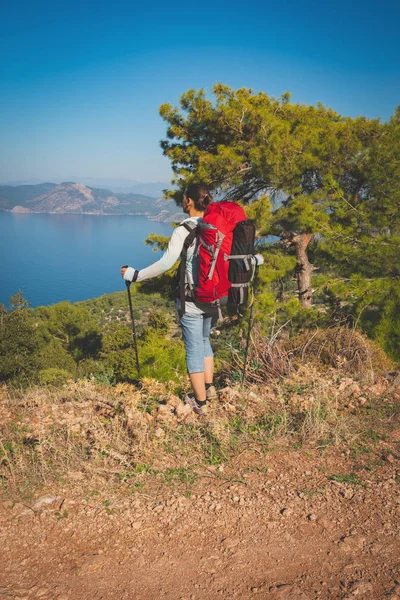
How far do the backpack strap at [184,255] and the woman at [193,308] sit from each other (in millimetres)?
27

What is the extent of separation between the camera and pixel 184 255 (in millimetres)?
2979

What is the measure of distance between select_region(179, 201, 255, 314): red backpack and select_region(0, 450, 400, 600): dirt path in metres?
1.24

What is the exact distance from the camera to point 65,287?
144500 mm

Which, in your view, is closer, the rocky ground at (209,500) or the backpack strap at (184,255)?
the rocky ground at (209,500)

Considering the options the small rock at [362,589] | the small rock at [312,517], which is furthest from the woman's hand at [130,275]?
the small rock at [362,589]

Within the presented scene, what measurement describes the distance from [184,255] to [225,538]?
184 cm

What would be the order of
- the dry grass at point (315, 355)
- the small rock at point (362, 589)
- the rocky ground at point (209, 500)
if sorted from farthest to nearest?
the dry grass at point (315, 355) → the rocky ground at point (209, 500) → the small rock at point (362, 589)

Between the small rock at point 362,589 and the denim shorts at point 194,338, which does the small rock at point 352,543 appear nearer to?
the small rock at point 362,589

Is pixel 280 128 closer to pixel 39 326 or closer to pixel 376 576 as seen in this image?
pixel 376 576

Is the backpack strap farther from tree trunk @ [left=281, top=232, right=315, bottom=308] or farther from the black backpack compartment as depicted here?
tree trunk @ [left=281, top=232, right=315, bottom=308]

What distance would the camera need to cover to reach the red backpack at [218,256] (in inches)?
113

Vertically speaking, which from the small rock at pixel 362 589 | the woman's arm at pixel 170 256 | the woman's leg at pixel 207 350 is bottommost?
the small rock at pixel 362 589

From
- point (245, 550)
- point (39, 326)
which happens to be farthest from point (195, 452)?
point (39, 326)

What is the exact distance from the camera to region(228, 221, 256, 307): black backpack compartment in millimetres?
2951
